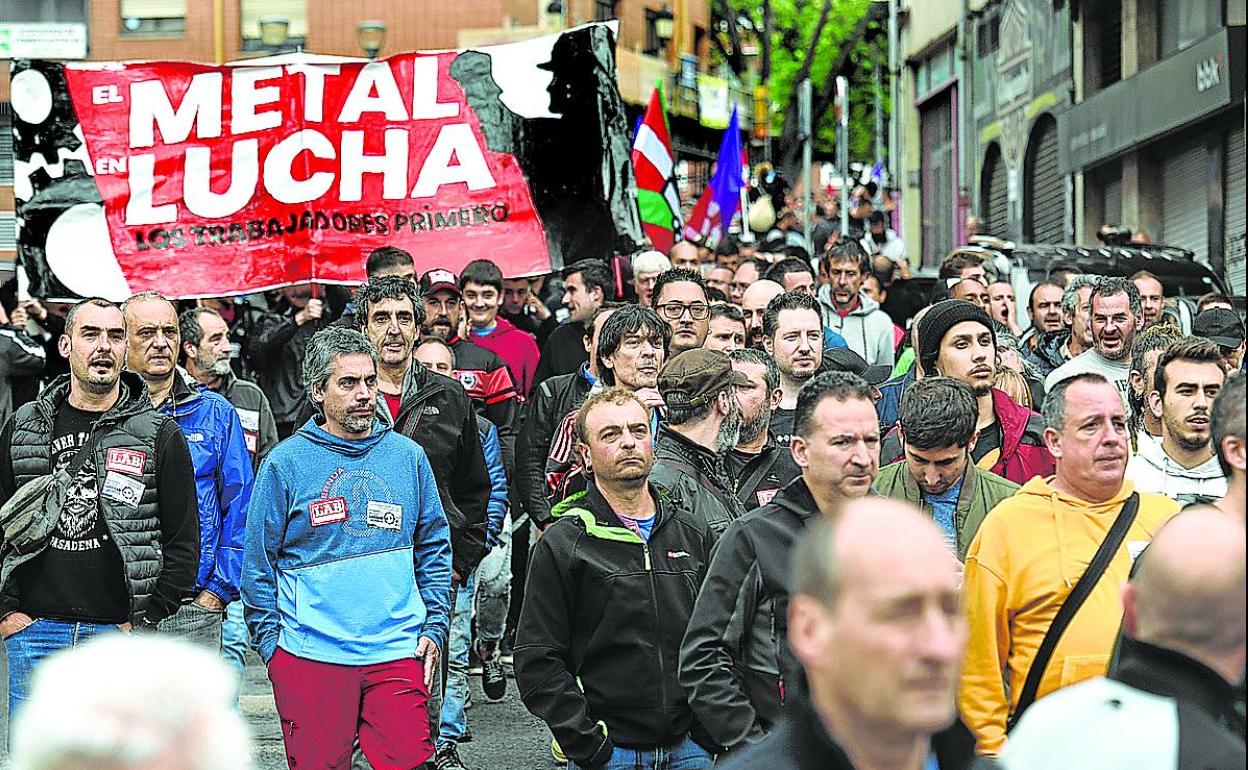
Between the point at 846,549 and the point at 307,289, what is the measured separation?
10.0 m

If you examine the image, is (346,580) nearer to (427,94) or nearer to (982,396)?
(982,396)

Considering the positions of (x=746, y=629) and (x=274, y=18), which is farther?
(x=274, y=18)

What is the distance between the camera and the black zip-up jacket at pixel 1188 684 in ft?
11.4

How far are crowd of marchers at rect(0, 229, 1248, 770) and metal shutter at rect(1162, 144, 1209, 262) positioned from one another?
50.9 feet

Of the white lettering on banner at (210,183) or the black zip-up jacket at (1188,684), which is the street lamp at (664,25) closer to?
the white lettering on banner at (210,183)

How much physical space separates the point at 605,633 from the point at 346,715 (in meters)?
1.18

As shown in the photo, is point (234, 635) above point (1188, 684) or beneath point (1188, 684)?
beneath

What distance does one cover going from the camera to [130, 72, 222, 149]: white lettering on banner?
12.6 m

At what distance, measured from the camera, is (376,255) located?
1121cm

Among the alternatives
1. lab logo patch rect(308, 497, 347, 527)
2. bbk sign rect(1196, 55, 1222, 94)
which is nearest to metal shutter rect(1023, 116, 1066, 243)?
bbk sign rect(1196, 55, 1222, 94)

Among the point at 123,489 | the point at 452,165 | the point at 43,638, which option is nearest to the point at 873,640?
the point at 123,489

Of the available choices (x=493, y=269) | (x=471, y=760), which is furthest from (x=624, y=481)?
(x=493, y=269)

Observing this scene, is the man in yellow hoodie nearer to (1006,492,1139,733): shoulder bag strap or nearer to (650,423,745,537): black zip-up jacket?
(1006,492,1139,733): shoulder bag strap

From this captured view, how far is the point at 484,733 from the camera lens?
9992 mm
